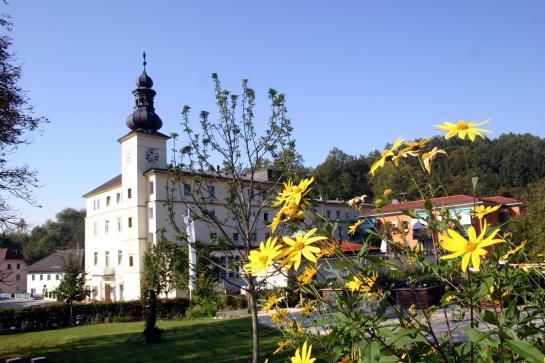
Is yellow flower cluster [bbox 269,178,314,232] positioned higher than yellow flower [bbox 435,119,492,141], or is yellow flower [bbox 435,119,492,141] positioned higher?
yellow flower [bbox 435,119,492,141]

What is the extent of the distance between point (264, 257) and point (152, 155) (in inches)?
1417

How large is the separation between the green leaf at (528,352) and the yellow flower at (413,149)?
0.84 meters

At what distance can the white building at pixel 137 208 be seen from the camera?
1339 inches

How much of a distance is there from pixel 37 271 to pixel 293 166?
209 ft

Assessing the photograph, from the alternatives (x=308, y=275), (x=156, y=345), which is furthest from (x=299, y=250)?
(x=156, y=345)

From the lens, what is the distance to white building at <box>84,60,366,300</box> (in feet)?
112

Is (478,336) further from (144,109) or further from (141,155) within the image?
(144,109)

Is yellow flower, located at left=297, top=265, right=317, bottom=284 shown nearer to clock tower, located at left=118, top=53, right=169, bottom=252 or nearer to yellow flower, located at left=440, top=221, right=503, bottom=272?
yellow flower, located at left=440, top=221, right=503, bottom=272

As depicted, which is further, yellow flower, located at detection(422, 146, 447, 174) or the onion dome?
the onion dome

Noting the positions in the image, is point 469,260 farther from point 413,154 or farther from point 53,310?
point 53,310

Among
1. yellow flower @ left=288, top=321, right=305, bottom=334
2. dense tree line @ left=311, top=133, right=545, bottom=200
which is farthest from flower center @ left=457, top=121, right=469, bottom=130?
dense tree line @ left=311, top=133, right=545, bottom=200

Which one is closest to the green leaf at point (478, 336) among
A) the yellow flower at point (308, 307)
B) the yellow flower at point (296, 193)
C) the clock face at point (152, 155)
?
the yellow flower at point (296, 193)

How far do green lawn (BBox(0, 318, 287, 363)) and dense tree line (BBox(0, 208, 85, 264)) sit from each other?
6127cm

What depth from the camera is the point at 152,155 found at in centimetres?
3616
